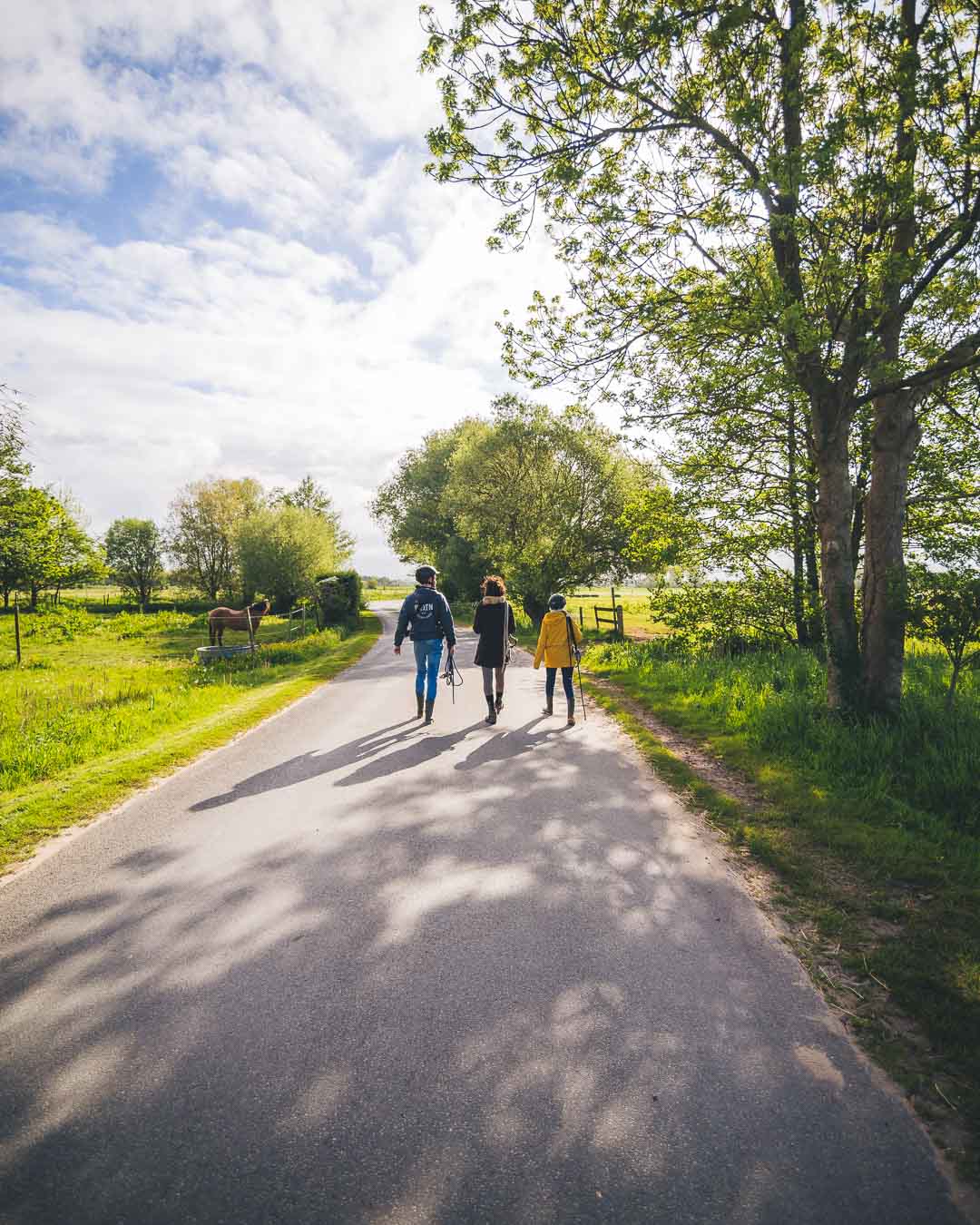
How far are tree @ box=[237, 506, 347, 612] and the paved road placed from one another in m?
35.5

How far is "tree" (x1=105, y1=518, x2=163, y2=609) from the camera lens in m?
53.4

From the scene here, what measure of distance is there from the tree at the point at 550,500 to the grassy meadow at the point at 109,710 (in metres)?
7.92

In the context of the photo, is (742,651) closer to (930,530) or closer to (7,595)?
(930,530)

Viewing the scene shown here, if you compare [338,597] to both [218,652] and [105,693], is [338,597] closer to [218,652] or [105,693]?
[218,652]

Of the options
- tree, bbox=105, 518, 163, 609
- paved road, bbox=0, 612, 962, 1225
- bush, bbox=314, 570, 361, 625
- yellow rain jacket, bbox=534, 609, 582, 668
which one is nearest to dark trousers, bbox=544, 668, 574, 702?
yellow rain jacket, bbox=534, 609, 582, 668

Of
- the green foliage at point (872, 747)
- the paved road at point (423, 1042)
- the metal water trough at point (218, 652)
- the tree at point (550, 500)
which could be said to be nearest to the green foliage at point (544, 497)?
the tree at point (550, 500)

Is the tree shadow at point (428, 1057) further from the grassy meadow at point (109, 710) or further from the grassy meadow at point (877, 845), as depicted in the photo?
the grassy meadow at point (109, 710)

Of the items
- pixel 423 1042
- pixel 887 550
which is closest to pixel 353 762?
pixel 423 1042

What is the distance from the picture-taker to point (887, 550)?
7027 millimetres

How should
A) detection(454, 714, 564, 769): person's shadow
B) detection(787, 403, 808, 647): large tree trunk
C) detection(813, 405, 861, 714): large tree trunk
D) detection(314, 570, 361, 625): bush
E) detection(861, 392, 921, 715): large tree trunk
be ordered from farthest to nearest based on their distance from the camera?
A: detection(314, 570, 361, 625): bush < detection(787, 403, 808, 647): large tree trunk < detection(813, 405, 861, 714): large tree trunk < detection(861, 392, 921, 715): large tree trunk < detection(454, 714, 564, 769): person's shadow

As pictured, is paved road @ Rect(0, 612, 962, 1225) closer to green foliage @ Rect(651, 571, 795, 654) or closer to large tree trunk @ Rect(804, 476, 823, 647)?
green foliage @ Rect(651, 571, 795, 654)

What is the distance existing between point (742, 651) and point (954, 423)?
5.55 m

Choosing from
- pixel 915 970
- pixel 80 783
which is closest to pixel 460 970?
pixel 915 970

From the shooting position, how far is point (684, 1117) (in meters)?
2.21
